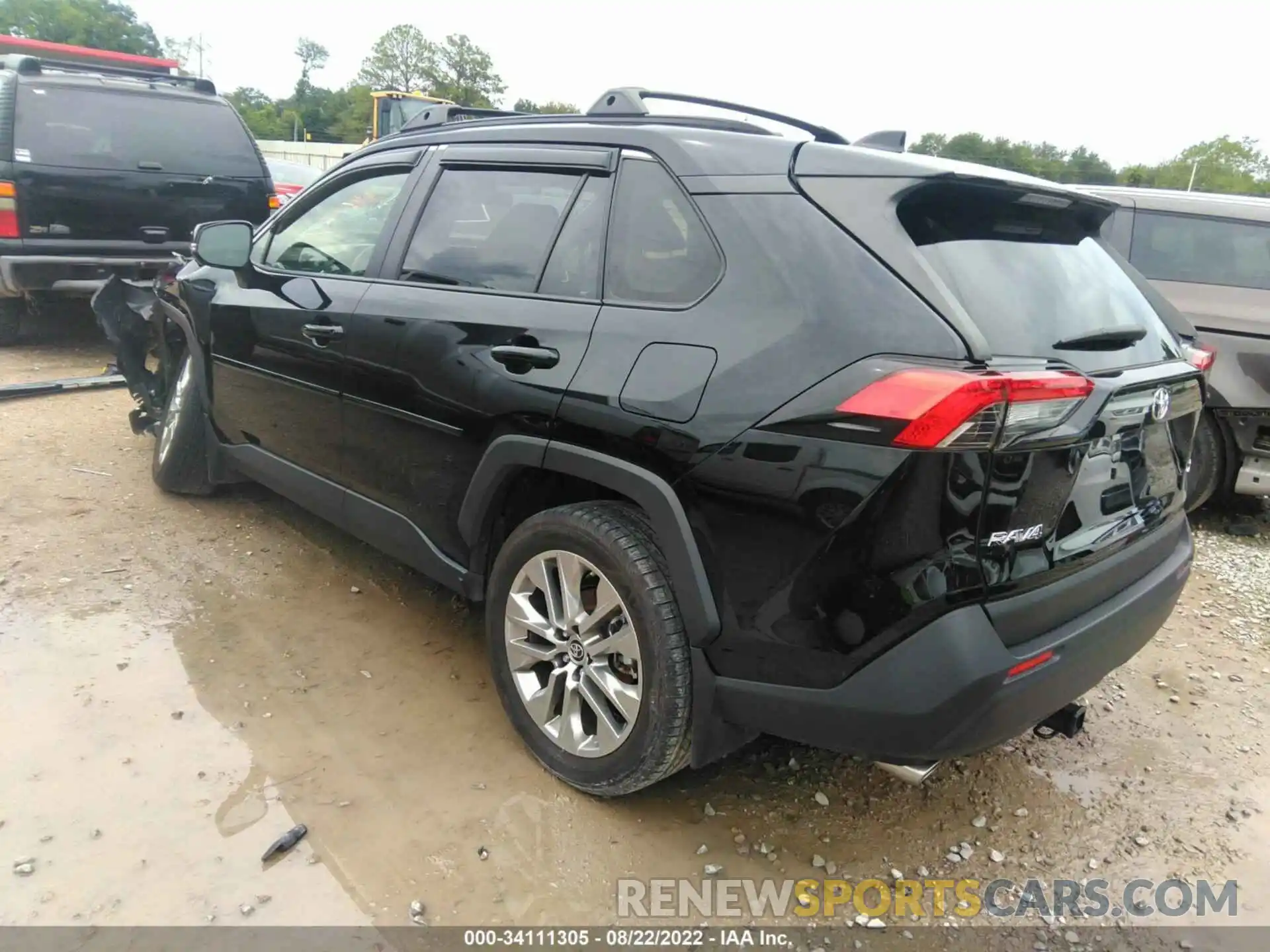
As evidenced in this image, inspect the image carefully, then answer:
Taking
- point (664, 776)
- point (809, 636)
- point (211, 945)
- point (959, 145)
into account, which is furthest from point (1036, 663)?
point (959, 145)

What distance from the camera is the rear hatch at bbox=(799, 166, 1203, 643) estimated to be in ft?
5.82

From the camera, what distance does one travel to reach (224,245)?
3633mm

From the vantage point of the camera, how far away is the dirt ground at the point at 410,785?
86.3 inches

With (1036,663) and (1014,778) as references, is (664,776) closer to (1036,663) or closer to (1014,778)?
(1036,663)

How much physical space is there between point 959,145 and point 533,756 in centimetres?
4740

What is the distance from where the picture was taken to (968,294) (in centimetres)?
193

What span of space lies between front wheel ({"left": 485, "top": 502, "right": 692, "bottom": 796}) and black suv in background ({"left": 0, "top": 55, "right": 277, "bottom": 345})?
5.60 metres

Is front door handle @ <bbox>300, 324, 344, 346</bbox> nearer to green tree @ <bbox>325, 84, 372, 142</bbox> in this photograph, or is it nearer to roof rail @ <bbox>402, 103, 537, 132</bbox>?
roof rail @ <bbox>402, 103, 537, 132</bbox>

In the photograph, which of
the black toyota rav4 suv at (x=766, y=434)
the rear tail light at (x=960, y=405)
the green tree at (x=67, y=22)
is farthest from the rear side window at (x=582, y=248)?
the green tree at (x=67, y=22)

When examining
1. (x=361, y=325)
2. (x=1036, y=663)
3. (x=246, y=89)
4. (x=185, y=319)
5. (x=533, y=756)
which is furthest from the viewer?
(x=246, y=89)

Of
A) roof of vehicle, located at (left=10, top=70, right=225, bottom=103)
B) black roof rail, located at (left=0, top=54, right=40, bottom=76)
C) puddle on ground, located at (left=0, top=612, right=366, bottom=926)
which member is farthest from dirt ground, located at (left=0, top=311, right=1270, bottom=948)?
black roof rail, located at (left=0, top=54, right=40, bottom=76)

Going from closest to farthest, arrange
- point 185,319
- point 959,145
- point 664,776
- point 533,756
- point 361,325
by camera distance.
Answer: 1. point 664,776
2. point 533,756
3. point 361,325
4. point 185,319
5. point 959,145

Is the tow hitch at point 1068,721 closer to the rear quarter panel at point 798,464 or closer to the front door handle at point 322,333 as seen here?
the rear quarter panel at point 798,464

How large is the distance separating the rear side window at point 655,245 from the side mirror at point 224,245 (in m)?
2.02
